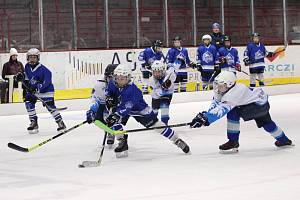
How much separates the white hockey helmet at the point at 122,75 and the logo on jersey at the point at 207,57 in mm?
6155

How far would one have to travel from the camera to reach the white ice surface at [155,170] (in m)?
3.59

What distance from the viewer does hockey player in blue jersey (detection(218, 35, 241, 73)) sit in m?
11.3

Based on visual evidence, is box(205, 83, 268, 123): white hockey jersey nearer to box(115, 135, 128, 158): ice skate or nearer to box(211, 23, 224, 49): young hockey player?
box(115, 135, 128, 158): ice skate

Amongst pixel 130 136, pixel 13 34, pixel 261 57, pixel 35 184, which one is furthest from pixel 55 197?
pixel 261 57

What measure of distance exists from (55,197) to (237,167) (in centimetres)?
137

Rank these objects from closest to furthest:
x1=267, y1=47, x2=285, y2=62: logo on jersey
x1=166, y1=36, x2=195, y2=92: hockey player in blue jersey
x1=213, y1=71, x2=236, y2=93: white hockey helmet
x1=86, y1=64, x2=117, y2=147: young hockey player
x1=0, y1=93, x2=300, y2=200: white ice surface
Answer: x1=0, y1=93, x2=300, y2=200: white ice surface < x1=213, y1=71, x2=236, y2=93: white hockey helmet < x1=86, y1=64, x2=117, y2=147: young hockey player < x1=166, y1=36, x2=195, y2=92: hockey player in blue jersey < x1=267, y1=47, x2=285, y2=62: logo on jersey

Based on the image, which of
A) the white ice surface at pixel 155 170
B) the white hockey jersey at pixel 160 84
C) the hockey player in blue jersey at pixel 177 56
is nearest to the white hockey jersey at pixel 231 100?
the white ice surface at pixel 155 170

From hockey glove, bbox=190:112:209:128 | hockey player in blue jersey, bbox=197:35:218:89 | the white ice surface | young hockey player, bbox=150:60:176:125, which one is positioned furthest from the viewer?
hockey player in blue jersey, bbox=197:35:218:89

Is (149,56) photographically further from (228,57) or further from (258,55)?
(258,55)

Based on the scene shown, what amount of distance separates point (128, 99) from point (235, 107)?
819 millimetres

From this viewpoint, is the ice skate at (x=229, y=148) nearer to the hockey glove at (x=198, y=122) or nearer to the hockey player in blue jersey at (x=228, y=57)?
the hockey glove at (x=198, y=122)

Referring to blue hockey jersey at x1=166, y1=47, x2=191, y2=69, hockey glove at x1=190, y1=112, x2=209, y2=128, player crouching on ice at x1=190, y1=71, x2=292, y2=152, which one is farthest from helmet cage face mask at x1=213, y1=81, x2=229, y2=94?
blue hockey jersey at x1=166, y1=47, x2=191, y2=69

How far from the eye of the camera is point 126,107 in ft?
15.9

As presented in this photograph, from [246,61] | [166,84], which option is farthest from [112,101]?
[246,61]
